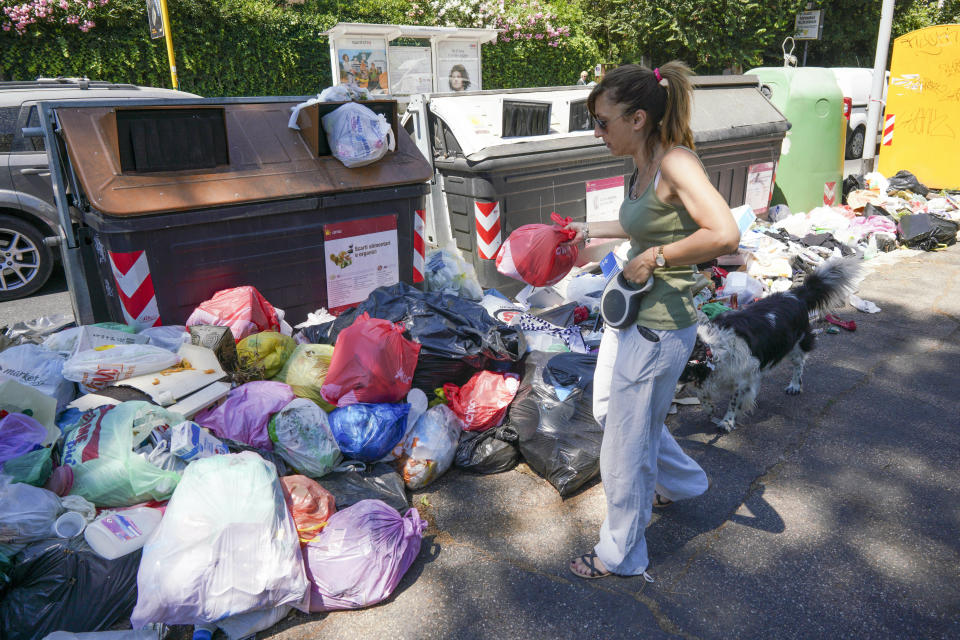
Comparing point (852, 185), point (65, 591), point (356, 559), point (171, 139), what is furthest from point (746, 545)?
point (852, 185)

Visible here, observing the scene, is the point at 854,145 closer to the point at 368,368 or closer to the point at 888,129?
the point at 888,129

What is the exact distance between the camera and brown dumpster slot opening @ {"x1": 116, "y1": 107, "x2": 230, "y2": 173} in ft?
10.8

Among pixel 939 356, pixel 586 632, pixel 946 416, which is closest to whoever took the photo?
pixel 586 632

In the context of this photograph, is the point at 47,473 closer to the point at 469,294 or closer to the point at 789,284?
the point at 469,294

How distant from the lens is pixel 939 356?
14.5ft

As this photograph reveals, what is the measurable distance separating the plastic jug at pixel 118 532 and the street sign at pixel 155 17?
8.18 meters

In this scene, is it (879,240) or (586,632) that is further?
(879,240)

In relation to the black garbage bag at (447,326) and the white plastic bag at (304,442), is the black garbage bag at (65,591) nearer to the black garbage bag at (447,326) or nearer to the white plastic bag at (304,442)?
the white plastic bag at (304,442)

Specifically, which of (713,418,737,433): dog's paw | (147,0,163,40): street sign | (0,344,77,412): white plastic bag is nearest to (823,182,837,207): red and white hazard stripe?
(713,418,737,433): dog's paw

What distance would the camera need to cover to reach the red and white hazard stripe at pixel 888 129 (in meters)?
8.99

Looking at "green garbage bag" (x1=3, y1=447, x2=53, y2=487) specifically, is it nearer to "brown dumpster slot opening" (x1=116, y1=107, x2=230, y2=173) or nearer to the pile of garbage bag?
the pile of garbage bag

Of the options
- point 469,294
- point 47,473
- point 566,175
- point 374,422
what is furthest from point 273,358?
point 566,175

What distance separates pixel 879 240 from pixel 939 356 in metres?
3.03

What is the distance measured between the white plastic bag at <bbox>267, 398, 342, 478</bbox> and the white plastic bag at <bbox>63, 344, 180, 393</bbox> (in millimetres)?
649
